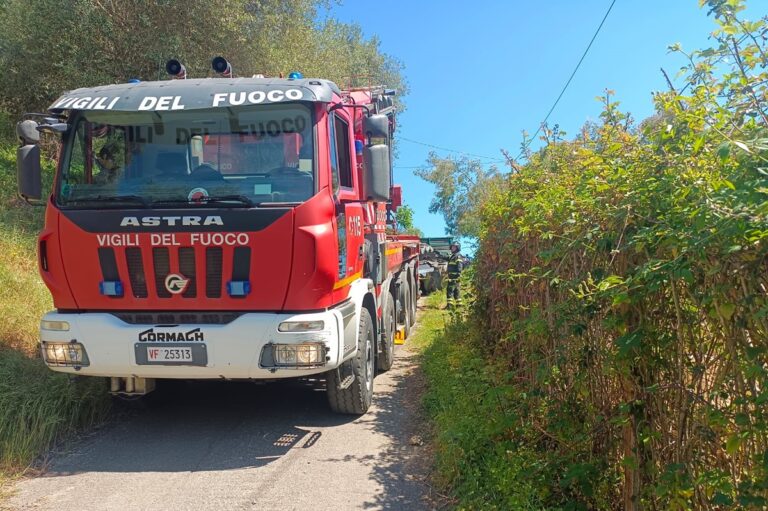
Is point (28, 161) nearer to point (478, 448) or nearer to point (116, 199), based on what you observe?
point (116, 199)

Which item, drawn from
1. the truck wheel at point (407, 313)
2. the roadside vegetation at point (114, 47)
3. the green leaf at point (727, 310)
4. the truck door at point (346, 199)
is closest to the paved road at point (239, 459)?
the truck door at point (346, 199)

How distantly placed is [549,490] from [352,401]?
228 centimetres

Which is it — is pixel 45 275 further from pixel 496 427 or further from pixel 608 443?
pixel 608 443

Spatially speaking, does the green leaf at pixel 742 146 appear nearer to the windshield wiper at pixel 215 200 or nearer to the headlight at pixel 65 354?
the windshield wiper at pixel 215 200

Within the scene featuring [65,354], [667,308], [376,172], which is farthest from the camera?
[376,172]

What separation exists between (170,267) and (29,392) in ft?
5.96

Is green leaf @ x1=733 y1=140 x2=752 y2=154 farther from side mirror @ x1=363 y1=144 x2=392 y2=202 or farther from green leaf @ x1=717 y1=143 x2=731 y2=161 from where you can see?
side mirror @ x1=363 y1=144 x2=392 y2=202

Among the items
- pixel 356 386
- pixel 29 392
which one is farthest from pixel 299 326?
pixel 29 392

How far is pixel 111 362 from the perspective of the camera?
165 inches

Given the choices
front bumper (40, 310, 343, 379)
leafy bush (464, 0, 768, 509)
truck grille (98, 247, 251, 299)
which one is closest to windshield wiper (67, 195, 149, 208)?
truck grille (98, 247, 251, 299)

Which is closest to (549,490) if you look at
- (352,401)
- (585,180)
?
(585,180)

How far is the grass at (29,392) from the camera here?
4.20m

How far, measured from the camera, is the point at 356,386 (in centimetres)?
508

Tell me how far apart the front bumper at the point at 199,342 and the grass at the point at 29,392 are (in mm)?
586
